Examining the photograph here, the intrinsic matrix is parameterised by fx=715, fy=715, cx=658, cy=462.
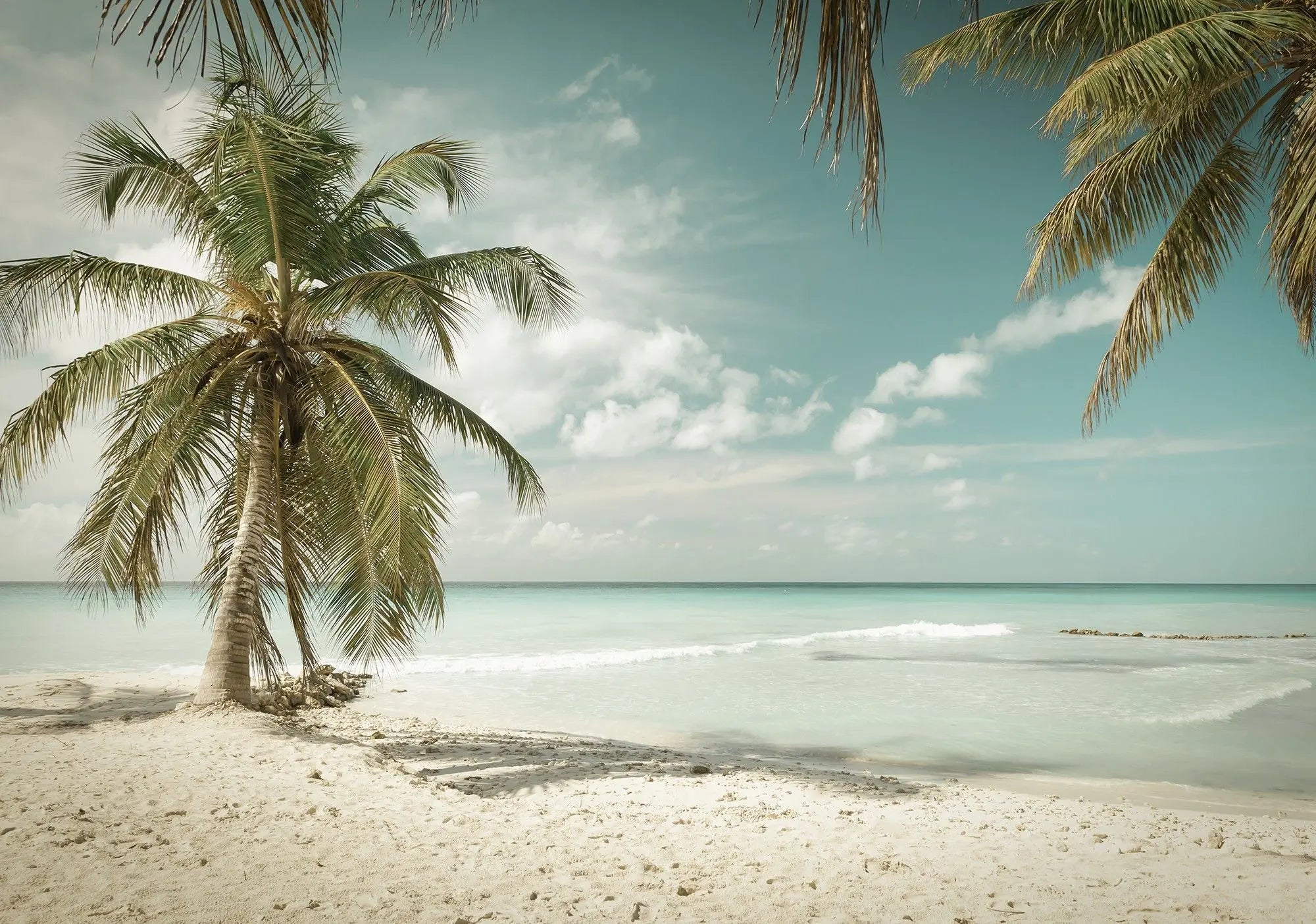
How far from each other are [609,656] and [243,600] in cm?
1164

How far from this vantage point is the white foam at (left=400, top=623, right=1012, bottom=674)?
51.6 feet

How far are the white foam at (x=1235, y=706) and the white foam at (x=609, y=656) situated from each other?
10207 mm

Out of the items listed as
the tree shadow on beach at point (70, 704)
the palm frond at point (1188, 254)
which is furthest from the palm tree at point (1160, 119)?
the tree shadow on beach at point (70, 704)

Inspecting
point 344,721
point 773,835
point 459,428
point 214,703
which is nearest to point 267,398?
point 459,428

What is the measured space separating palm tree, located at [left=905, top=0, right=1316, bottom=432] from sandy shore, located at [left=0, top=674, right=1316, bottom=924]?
15.3ft

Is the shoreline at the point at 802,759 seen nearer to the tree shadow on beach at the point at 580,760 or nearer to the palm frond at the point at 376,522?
the tree shadow on beach at the point at 580,760

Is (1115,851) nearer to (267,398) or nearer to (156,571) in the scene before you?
(267,398)

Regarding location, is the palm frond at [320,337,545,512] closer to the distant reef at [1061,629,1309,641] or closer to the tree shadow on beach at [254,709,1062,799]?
the tree shadow on beach at [254,709,1062,799]

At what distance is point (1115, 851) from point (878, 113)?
5.27 m

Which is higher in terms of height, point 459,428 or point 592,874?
point 459,428

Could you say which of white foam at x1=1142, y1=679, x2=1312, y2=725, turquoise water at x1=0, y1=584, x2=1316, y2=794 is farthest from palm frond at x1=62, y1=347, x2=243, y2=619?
white foam at x1=1142, y1=679, x2=1312, y2=725

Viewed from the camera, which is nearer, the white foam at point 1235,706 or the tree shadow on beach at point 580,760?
the tree shadow on beach at point 580,760

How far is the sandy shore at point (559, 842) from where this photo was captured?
3.61 meters

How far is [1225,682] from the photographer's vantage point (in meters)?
13.9
